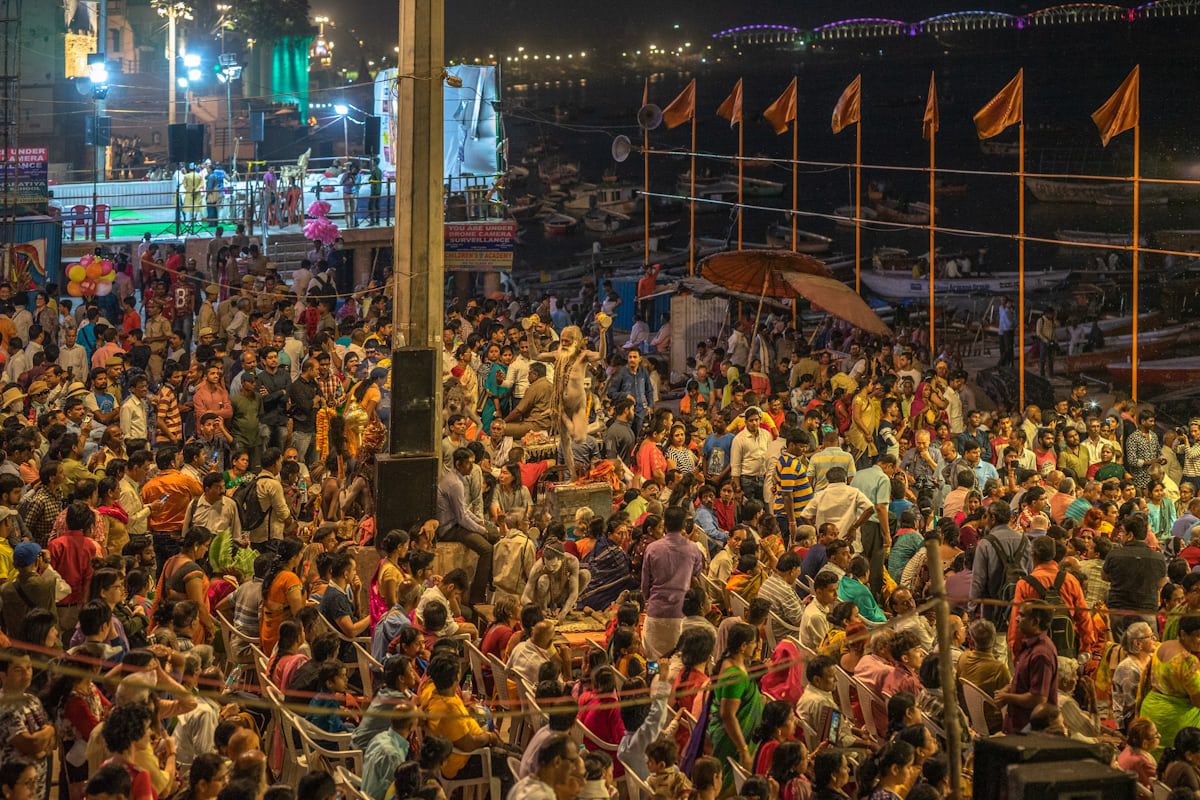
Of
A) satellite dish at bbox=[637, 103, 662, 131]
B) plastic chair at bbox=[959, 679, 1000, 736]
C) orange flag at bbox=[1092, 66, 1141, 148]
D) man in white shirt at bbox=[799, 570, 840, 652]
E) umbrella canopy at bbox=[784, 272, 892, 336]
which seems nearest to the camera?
plastic chair at bbox=[959, 679, 1000, 736]

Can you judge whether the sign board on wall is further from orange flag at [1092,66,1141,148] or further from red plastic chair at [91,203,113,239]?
A: orange flag at [1092,66,1141,148]

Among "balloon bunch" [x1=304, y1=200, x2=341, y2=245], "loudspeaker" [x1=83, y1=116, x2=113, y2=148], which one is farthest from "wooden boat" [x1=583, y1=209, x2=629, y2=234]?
"balloon bunch" [x1=304, y1=200, x2=341, y2=245]

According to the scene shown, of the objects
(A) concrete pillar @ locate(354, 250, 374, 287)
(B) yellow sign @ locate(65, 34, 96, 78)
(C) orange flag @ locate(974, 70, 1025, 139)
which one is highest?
(B) yellow sign @ locate(65, 34, 96, 78)

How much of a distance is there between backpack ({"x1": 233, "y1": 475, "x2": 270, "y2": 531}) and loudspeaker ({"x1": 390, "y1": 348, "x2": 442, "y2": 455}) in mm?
1038

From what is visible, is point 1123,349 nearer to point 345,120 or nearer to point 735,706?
point 345,120

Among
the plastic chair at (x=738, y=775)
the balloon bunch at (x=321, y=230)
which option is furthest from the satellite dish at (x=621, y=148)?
the plastic chair at (x=738, y=775)

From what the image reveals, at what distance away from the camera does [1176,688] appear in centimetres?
804

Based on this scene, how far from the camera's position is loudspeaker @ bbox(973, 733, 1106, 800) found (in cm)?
557

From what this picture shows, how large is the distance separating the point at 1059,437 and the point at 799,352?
3844 mm

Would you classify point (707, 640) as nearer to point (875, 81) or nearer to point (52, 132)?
point (52, 132)

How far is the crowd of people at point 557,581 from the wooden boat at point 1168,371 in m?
18.6

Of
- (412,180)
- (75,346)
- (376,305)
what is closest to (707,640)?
(412,180)

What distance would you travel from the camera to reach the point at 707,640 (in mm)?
7574

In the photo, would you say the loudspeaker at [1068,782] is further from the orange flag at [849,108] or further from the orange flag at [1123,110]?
the orange flag at [849,108]
